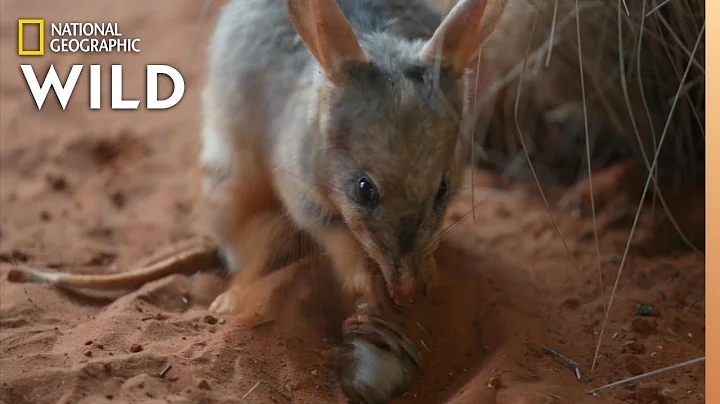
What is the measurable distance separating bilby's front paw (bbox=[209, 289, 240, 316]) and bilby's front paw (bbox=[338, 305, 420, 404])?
13.3 inches

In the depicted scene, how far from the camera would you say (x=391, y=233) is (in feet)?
7.38

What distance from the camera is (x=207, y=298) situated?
2.80 metres

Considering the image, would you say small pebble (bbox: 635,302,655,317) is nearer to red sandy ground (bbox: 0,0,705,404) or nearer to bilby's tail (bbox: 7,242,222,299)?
red sandy ground (bbox: 0,0,705,404)

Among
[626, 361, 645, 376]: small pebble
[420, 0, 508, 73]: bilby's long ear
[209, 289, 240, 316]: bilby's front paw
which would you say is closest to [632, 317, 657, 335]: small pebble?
[626, 361, 645, 376]: small pebble

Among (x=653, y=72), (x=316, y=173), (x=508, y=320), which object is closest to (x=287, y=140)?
(x=316, y=173)

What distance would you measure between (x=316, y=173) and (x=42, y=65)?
815 millimetres

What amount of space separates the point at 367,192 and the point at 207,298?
31.3 inches

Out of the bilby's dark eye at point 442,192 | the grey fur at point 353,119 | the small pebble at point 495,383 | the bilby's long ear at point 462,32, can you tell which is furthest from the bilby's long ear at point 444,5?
the small pebble at point 495,383

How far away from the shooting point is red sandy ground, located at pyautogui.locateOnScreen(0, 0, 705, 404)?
7.41 feet

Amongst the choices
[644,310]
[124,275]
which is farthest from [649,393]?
[124,275]

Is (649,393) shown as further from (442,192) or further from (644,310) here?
(442,192)

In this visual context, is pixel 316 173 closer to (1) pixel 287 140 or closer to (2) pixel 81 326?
(1) pixel 287 140

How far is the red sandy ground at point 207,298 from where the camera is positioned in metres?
2.26

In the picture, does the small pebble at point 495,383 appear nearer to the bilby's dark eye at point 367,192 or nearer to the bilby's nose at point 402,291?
the bilby's nose at point 402,291
